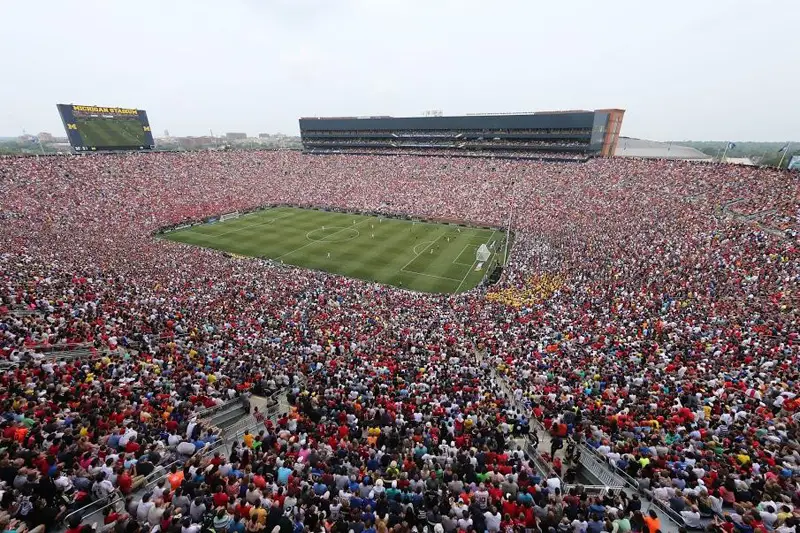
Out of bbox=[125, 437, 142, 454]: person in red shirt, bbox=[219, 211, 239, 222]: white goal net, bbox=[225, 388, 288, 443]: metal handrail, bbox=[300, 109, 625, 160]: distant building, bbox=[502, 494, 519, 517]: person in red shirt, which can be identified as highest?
bbox=[300, 109, 625, 160]: distant building

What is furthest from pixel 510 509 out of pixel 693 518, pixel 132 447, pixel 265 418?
pixel 132 447

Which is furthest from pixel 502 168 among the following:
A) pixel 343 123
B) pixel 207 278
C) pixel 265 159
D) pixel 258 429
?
pixel 258 429

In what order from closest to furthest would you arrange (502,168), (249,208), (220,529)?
(220,529) < (249,208) < (502,168)

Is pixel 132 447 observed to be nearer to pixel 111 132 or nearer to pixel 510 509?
pixel 510 509

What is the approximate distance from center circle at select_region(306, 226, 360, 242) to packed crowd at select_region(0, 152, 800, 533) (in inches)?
583

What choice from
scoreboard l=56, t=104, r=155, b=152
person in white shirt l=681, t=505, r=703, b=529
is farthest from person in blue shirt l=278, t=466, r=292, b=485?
scoreboard l=56, t=104, r=155, b=152

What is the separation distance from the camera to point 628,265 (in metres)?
27.2

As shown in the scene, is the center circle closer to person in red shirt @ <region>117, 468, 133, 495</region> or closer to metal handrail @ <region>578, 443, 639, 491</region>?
metal handrail @ <region>578, 443, 639, 491</region>

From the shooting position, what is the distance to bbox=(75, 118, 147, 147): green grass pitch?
5738cm

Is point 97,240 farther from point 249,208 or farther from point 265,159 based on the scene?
point 265,159

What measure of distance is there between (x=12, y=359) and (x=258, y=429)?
26.4 feet

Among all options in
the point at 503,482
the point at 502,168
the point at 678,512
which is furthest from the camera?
the point at 502,168

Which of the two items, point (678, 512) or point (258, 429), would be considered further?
point (258, 429)

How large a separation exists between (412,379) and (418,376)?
29 centimetres
